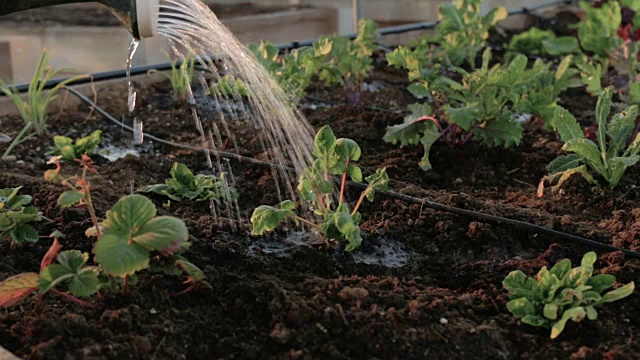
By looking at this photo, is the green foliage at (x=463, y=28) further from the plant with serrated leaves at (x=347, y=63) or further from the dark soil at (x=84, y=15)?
the dark soil at (x=84, y=15)

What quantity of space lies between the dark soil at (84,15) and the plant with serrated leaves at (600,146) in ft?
15.0

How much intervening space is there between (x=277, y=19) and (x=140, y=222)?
16.6 ft

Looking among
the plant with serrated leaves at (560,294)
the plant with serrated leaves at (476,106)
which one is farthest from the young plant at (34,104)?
the plant with serrated leaves at (560,294)

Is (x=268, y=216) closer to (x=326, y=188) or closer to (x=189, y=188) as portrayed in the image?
(x=326, y=188)

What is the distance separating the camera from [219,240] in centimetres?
244

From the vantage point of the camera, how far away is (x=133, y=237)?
6.21ft

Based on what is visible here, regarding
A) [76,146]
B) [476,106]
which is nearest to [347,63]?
[476,106]

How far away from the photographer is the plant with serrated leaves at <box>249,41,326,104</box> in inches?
139

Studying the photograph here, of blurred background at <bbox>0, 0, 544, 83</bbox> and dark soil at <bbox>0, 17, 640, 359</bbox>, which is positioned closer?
dark soil at <bbox>0, 17, 640, 359</bbox>

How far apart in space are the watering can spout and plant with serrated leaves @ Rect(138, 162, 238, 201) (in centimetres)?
56

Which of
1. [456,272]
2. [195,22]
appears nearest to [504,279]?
[456,272]

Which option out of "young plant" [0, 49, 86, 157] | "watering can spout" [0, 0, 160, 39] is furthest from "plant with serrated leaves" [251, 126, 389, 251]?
"young plant" [0, 49, 86, 157]

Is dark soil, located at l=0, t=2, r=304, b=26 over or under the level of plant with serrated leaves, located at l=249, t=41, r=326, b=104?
under

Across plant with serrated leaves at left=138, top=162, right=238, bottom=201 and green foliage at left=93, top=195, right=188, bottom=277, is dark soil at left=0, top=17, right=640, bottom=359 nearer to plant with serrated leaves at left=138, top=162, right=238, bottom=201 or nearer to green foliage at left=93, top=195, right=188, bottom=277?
plant with serrated leaves at left=138, top=162, right=238, bottom=201
